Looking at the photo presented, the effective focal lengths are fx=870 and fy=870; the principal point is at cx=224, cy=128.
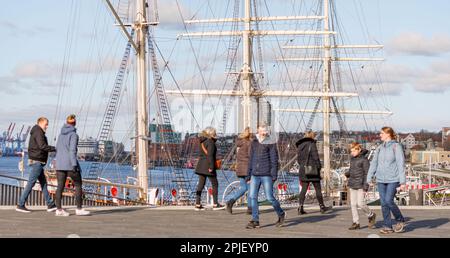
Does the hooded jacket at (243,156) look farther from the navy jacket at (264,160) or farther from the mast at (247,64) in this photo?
the mast at (247,64)

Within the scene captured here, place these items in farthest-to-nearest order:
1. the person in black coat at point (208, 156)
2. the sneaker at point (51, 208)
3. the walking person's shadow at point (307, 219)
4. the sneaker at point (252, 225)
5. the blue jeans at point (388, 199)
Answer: the person in black coat at point (208, 156) → the sneaker at point (51, 208) → the walking person's shadow at point (307, 219) → the sneaker at point (252, 225) → the blue jeans at point (388, 199)

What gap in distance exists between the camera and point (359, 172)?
16.1m

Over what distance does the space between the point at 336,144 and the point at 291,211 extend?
223 ft

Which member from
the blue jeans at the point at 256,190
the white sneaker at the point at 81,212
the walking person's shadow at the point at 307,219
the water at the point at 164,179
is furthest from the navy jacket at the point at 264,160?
the water at the point at 164,179

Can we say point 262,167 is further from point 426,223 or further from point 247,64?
point 247,64

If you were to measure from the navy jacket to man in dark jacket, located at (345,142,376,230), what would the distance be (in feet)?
4.80

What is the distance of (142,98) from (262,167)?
1407cm

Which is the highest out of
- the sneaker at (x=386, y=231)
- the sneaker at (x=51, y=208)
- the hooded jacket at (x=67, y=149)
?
the hooded jacket at (x=67, y=149)

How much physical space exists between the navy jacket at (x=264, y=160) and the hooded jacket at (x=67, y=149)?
12.2 ft

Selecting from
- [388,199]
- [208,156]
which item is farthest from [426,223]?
[208,156]

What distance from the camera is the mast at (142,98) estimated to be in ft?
95.9

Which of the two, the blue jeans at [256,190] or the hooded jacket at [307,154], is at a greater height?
the hooded jacket at [307,154]

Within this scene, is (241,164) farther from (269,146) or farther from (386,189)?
(386,189)

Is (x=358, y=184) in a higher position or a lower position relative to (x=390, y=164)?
lower
